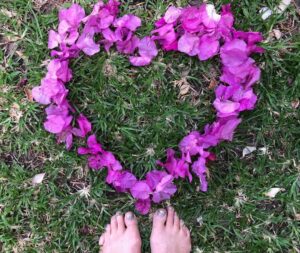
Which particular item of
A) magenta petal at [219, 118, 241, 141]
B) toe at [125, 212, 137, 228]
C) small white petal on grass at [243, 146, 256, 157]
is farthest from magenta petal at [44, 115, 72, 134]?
small white petal on grass at [243, 146, 256, 157]

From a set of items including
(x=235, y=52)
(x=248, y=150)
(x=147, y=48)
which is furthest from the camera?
(x=248, y=150)

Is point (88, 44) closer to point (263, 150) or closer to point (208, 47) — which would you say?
point (208, 47)

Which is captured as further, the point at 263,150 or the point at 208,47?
the point at 263,150

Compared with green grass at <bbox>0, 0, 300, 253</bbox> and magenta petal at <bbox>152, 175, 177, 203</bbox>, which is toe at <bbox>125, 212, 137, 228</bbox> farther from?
magenta petal at <bbox>152, 175, 177, 203</bbox>

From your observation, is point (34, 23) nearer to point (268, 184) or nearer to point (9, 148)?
point (9, 148)

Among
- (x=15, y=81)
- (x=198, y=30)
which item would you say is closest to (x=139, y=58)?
(x=198, y=30)

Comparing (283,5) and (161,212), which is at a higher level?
(283,5)

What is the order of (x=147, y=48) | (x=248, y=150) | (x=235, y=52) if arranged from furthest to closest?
(x=248, y=150), (x=147, y=48), (x=235, y=52)

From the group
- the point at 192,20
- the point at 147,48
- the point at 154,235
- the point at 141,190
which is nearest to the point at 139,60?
the point at 147,48
